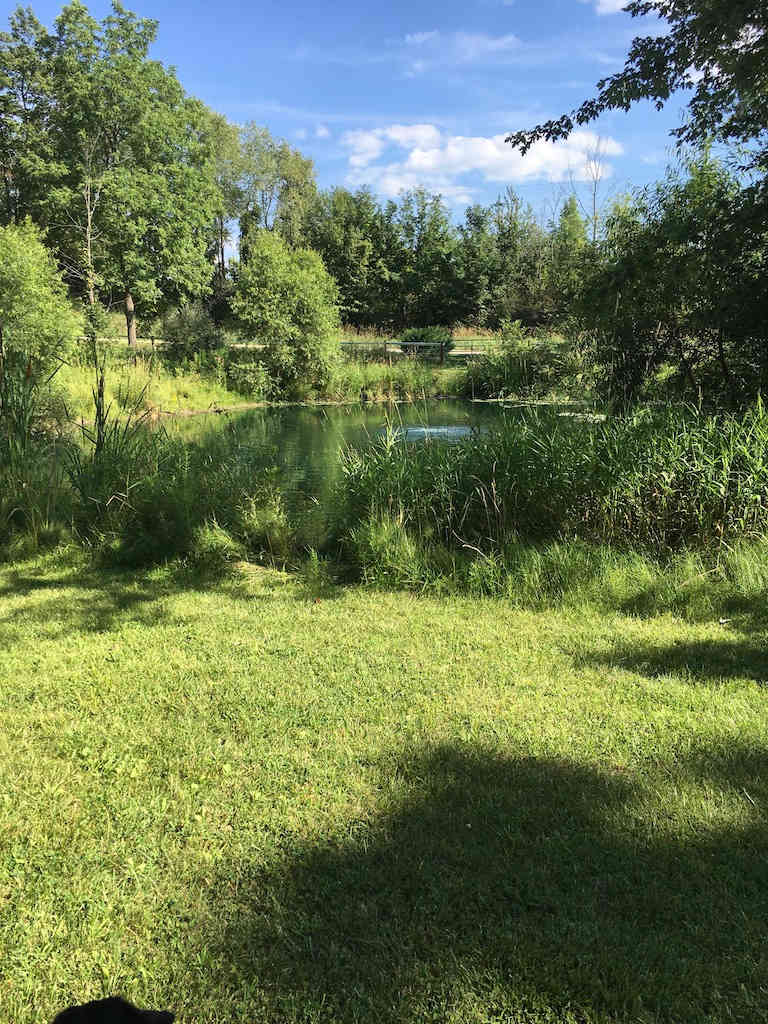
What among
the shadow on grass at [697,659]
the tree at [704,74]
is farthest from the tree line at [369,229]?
the shadow on grass at [697,659]

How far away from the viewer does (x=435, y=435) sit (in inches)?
311

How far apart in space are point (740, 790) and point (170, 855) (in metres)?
2.23

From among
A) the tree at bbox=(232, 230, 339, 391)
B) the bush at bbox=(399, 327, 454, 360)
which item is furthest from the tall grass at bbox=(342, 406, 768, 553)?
the bush at bbox=(399, 327, 454, 360)

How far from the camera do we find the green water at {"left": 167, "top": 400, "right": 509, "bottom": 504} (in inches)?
307

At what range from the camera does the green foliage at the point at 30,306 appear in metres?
18.2

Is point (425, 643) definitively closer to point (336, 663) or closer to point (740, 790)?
point (336, 663)

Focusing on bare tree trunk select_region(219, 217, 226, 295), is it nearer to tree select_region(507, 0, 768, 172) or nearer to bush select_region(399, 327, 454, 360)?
bush select_region(399, 327, 454, 360)

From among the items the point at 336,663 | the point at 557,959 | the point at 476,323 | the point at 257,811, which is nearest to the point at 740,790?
the point at 557,959

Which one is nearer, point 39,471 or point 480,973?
point 480,973

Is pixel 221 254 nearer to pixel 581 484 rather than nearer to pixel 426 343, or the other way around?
pixel 426 343

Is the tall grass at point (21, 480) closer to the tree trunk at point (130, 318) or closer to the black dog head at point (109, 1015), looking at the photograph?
the black dog head at point (109, 1015)

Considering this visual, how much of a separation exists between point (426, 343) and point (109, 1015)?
3626 centimetres

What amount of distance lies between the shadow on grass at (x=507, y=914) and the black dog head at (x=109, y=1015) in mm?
719

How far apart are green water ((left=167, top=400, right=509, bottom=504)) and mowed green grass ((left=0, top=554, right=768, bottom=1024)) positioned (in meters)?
3.62
